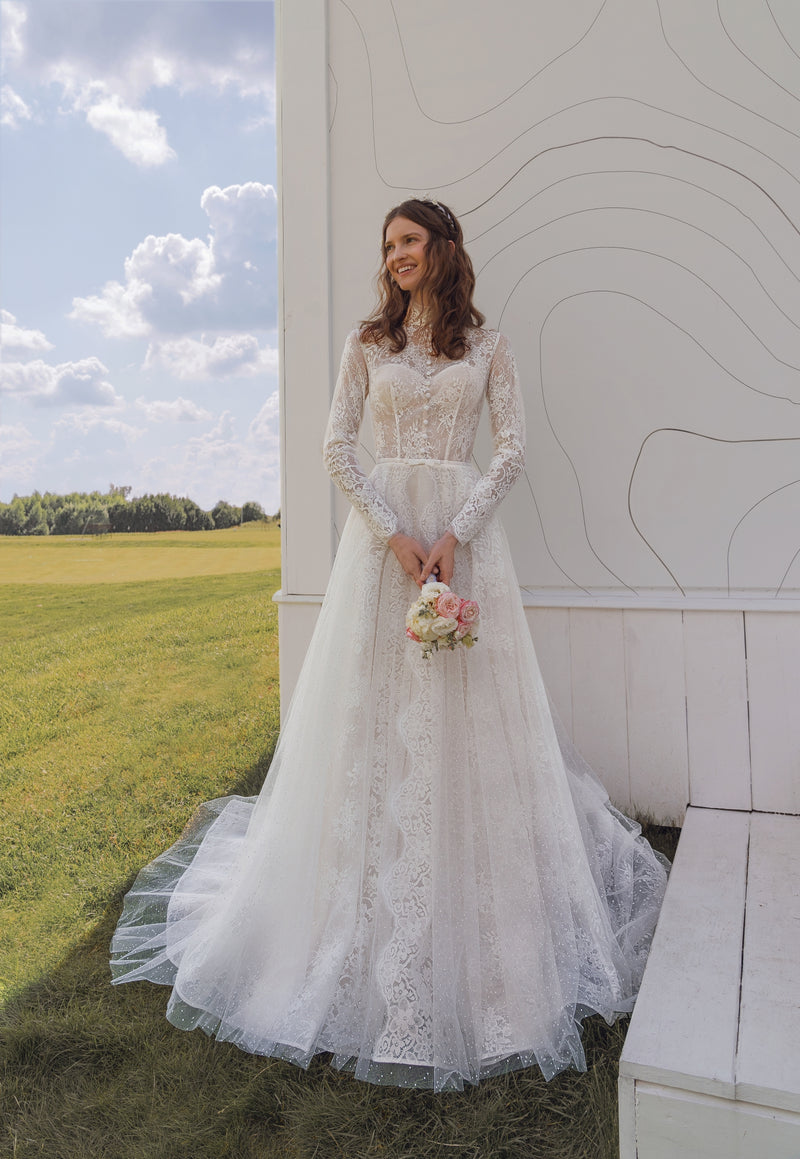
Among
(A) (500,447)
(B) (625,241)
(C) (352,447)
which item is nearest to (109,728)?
(C) (352,447)

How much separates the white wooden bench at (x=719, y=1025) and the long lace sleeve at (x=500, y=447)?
1106 mm

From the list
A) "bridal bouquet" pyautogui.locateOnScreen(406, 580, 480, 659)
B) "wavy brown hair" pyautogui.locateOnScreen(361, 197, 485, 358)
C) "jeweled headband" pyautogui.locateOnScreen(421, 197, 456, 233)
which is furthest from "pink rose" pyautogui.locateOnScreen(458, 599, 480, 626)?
"jeweled headband" pyautogui.locateOnScreen(421, 197, 456, 233)

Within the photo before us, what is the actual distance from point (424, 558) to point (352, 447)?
40 centimetres

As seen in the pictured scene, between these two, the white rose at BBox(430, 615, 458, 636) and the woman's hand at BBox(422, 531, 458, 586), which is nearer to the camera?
the white rose at BBox(430, 615, 458, 636)

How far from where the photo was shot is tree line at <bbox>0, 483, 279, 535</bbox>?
5480 millimetres

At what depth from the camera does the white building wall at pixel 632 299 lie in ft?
8.80

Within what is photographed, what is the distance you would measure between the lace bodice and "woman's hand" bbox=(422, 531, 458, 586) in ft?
0.10

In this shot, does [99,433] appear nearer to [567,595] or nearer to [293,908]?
[567,595]

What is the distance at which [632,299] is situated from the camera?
110 inches

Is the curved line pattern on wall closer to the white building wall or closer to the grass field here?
the white building wall

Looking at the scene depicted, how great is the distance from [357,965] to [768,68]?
3.07 metres

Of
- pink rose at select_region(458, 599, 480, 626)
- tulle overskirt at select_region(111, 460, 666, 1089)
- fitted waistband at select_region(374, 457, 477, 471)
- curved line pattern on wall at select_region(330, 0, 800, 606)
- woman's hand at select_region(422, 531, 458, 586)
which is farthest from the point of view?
curved line pattern on wall at select_region(330, 0, 800, 606)

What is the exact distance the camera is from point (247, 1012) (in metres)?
1.73

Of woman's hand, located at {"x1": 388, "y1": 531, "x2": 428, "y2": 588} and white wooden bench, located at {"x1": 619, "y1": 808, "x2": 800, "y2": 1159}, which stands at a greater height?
woman's hand, located at {"x1": 388, "y1": 531, "x2": 428, "y2": 588}
